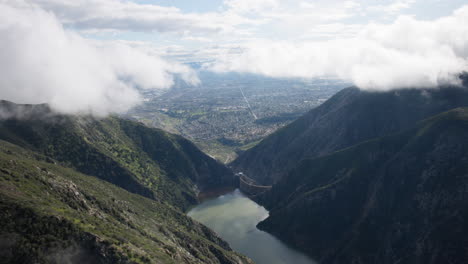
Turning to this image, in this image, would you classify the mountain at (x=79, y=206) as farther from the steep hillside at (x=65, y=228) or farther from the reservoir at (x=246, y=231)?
the reservoir at (x=246, y=231)

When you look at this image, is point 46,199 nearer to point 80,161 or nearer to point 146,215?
point 146,215

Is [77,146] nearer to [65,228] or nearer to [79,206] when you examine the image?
Answer: [79,206]

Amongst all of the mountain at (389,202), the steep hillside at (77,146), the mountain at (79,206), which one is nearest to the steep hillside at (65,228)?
the mountain at (79,206)

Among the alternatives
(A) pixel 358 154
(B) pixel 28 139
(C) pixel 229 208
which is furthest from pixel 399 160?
(B) pixel 28 139

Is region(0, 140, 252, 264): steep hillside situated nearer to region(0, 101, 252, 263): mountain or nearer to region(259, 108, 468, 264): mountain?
region(0, 101, 252, 263): mountain

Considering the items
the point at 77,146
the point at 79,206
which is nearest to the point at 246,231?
the point at 79,206

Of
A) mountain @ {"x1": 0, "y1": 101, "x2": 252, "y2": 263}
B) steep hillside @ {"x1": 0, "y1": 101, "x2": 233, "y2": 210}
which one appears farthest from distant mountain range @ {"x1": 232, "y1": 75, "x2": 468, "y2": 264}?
steep hillside @ {"x1": 0, "y1": 101, "x2": 233, "y2": 210}
